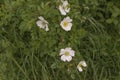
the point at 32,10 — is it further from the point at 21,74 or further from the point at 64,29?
the point at 21,74

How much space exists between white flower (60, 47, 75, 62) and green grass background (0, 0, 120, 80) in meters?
0.04

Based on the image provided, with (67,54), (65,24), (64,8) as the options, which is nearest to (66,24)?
(65,24)

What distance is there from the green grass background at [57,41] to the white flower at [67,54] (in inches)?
1.4

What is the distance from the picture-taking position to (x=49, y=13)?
88.4 inches

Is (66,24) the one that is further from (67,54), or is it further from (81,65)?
(81,65)

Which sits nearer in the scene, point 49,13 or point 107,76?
point 49,13

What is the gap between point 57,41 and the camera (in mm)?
2377

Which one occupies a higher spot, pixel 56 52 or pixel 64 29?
pixel 64 29

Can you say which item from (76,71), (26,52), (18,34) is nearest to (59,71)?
(76,71)

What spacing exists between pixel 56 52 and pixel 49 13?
1.05 ft

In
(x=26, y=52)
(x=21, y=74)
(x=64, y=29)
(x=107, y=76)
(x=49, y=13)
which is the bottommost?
(x=107, y=76)

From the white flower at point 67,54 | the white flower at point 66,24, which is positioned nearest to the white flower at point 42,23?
the white flower at point 66,24

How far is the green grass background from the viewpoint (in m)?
Answer: 2.33

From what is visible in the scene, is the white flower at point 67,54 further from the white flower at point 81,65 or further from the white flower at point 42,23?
the white flower at point 42,23
